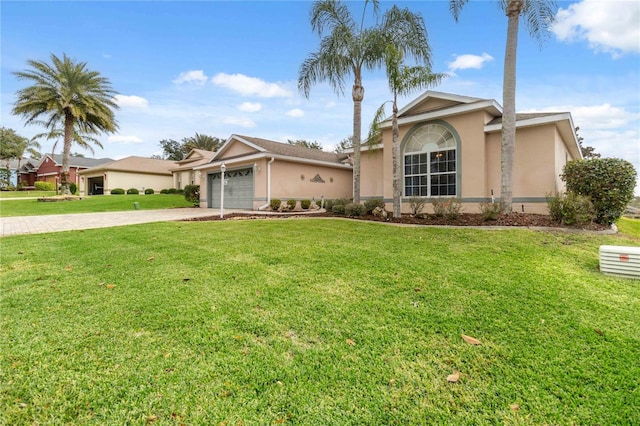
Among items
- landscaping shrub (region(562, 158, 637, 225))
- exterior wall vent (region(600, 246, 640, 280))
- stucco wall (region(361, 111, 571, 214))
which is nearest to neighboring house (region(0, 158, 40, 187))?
stucco wall (region(361, 111, 571, 214))

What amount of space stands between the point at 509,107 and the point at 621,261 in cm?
625

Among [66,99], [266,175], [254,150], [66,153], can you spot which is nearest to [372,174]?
[266,175]

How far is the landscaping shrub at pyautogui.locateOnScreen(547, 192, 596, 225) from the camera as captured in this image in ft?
24.6

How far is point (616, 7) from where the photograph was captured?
8.92m

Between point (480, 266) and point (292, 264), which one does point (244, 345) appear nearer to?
point (292, 264)

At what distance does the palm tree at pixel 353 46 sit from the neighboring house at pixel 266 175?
513 centimetres

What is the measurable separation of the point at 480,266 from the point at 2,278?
7.31 m

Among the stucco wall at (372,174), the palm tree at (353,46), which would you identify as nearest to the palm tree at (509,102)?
the palm tree at (353,46)

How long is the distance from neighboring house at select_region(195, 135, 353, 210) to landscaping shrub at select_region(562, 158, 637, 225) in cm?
1257

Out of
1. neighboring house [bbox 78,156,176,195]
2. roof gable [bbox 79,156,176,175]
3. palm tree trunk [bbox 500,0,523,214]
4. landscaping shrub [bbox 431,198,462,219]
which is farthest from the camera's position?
roof gable [bbox 79,156,176,175]

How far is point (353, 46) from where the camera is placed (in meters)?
11.5

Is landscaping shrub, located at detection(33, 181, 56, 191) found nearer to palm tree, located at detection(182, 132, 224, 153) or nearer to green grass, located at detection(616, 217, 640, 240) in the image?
palm tree, located at detection(182, 132, 224, 153)

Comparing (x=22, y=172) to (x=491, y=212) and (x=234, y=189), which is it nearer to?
(x=234, y=189)

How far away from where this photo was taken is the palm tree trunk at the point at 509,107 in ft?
28.8
